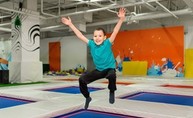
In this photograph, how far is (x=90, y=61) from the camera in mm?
15195

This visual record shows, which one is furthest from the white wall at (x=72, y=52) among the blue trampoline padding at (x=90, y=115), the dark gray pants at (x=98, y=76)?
the dark gray pants at (x=98, y=76)

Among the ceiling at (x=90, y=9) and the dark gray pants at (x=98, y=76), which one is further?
the ceiling at (x=90, y=9)

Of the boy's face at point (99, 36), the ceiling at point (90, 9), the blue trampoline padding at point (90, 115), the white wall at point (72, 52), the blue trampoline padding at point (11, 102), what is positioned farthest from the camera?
the white wall at point (72, 52)

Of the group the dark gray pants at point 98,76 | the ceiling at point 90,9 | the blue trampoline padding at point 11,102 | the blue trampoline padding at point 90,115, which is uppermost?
the ceiling at point 90,9

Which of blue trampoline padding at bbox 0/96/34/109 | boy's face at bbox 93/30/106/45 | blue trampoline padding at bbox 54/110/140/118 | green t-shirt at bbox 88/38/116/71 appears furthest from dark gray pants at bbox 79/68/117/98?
blue trampoline padding at bbox 0/96/34/109

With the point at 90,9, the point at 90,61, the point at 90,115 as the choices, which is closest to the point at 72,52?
the point at 90,61

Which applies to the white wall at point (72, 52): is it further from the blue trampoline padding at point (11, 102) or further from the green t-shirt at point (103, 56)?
the green t-shirt at point (103, 56)

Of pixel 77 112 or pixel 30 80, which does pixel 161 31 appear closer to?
pixel 30 80

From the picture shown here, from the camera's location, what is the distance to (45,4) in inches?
433

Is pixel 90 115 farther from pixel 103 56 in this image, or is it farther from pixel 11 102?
pixel 11 102

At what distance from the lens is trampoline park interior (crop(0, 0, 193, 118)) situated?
3900 mm

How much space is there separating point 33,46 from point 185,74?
779 cm

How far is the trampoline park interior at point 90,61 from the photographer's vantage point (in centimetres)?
390

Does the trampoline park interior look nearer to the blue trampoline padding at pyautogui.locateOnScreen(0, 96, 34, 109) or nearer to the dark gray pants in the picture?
the blue trampoline padding at pyautogui.locateOnScreen(0, 96, 34, 109)
